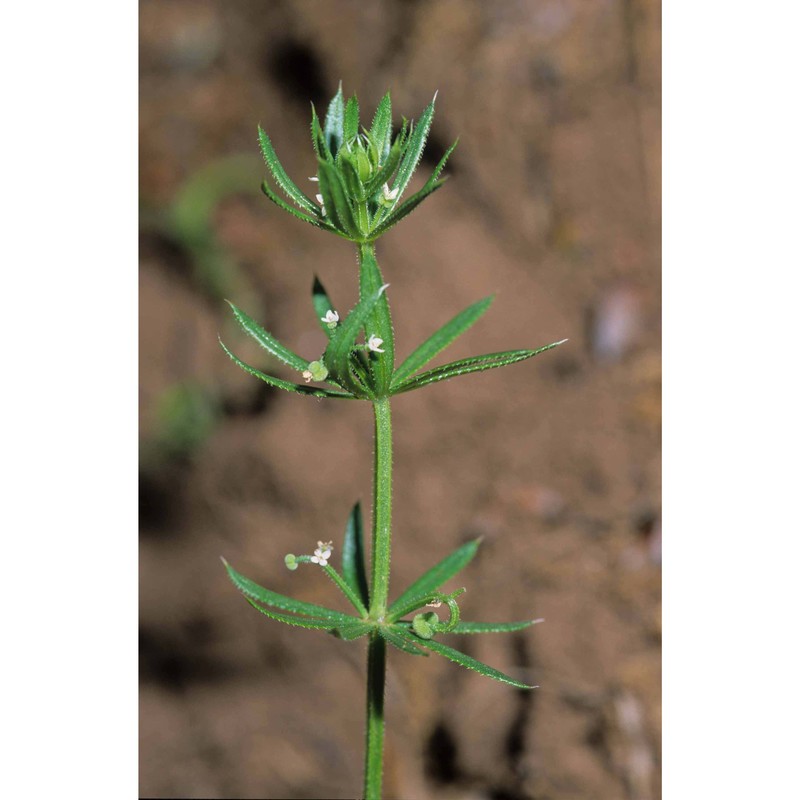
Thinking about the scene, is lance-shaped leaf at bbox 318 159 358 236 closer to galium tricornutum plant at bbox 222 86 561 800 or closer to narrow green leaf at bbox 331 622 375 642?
galium tricornutum plant at bbox 222 86 561 800

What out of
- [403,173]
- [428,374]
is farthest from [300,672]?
[403,173]

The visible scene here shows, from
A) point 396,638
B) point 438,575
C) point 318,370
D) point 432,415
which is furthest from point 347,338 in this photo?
point 432,415

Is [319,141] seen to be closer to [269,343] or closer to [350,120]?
[350,120]

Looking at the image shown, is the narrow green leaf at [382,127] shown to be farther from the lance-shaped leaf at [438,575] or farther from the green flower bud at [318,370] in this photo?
the lance-shaped leaf at [438,575]

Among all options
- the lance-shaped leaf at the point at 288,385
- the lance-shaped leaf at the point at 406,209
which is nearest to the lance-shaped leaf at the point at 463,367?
the lance-shaped leaf at the point at 288,385

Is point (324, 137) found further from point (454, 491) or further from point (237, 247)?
point (237, 247)

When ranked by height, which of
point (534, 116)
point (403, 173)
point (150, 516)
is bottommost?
point (150, 516)
